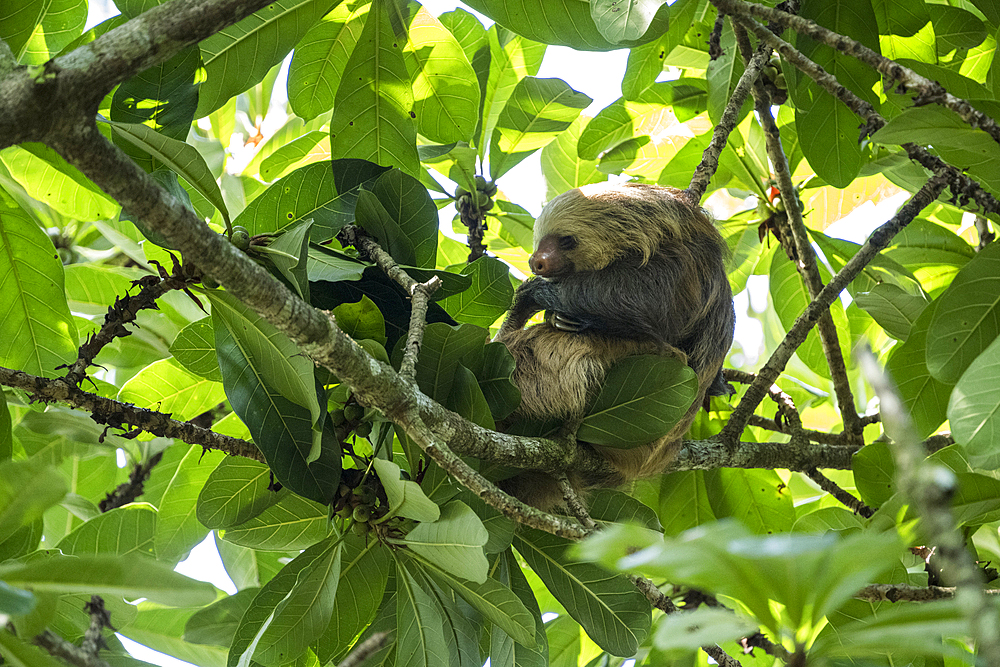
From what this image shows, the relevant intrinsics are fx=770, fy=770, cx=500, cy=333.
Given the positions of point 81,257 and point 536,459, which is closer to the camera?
point 536,459

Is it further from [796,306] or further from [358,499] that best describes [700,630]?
[796,306]

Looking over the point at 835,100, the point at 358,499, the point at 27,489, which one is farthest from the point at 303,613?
the point at 835,100

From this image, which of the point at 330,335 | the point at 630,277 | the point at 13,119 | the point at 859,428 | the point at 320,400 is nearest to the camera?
the point at 13,119

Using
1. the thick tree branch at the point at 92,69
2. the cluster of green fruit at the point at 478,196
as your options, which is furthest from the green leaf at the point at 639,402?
the cluster of green fruit at the point at 478,196

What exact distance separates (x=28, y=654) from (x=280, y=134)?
10.4ft

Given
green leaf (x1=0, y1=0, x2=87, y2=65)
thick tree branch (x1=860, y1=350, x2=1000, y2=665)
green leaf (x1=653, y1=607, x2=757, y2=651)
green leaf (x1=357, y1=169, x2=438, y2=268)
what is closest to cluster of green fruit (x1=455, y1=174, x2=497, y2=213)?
green leaf (x1=357, y1=169, x2=438, y2=268)

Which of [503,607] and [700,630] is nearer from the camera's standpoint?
[700,630]

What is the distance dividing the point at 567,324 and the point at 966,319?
1.21m

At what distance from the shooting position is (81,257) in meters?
3.97

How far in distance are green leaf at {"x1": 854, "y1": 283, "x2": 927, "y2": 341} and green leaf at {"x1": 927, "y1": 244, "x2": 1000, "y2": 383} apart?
40cm

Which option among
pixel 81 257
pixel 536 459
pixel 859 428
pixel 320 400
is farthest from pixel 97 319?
pixel 859 428

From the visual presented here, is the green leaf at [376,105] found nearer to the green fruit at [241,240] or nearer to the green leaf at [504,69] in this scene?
the green fruit at [241,240]

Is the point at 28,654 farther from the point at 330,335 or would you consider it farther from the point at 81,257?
the point at 81,257

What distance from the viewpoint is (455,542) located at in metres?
1.77
